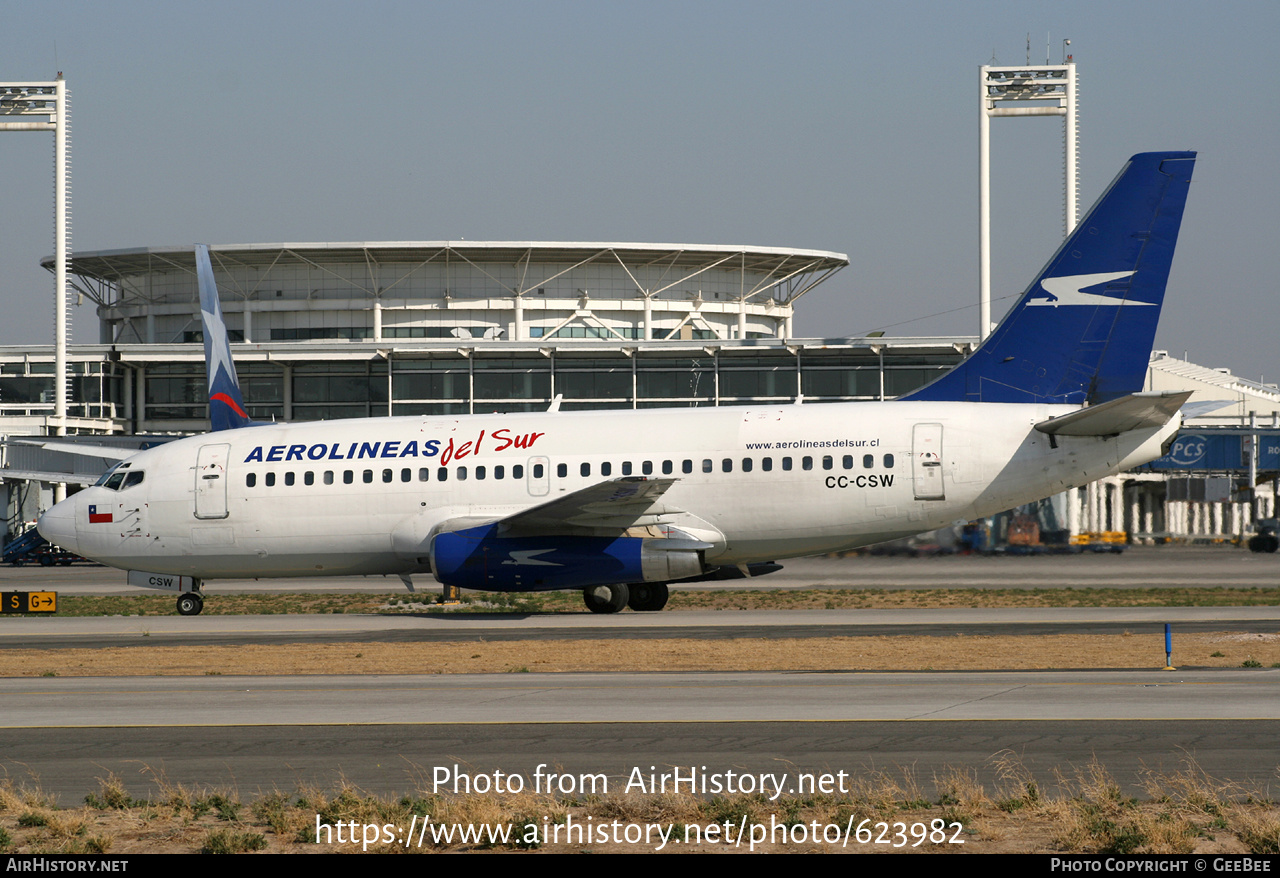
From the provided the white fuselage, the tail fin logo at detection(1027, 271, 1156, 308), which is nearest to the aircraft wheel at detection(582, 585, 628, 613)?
the white fuselage

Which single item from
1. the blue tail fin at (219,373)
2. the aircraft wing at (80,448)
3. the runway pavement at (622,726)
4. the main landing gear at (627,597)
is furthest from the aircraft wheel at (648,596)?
the aircraft wing at (80,448)

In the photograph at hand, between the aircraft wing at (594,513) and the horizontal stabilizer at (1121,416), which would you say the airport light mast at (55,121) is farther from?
→ the horizontal stabilizer at (1121,416)

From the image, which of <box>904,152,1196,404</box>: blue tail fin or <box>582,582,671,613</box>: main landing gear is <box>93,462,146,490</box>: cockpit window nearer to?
<box>582,582,671,613</box>: main landing gear

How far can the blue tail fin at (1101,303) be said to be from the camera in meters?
28.2

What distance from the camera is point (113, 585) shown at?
4419cm

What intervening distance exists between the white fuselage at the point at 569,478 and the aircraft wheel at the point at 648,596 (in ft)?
6.76

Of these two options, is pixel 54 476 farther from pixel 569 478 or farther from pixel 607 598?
pixel 607 598

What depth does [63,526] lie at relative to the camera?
3216cm

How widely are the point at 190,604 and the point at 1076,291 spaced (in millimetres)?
22724

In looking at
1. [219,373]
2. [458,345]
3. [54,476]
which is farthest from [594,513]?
[54,476]

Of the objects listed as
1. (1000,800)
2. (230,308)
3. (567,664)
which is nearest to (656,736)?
(1000,800)

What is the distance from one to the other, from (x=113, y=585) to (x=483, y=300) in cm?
2991

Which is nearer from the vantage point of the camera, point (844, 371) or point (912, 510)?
point (912, 510)
